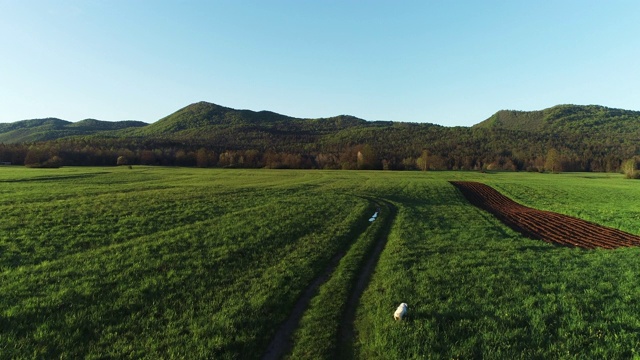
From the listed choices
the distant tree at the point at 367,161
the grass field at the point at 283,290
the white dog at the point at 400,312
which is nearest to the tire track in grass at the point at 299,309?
the grass field at the point at 283,290

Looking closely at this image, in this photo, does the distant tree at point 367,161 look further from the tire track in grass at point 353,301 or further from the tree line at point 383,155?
the tire track in grass at point 353,301

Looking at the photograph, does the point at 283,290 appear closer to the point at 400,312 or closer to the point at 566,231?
the point at 400,312

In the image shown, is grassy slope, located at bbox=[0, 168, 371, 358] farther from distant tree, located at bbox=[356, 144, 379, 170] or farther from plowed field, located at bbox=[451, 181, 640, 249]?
distant tree, located at bbox=[356, 144, 379, 170]

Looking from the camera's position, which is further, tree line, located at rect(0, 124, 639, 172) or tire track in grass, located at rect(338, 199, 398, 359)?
tree line, located at rect(0, 124, 639, 172)

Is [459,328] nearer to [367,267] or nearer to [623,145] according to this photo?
[367,267]

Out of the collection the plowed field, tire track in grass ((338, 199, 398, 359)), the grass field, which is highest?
the grass field

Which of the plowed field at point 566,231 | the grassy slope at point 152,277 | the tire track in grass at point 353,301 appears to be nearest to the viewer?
the grassy slope at point 152,277

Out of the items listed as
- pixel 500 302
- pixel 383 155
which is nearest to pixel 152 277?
pixel 500 302

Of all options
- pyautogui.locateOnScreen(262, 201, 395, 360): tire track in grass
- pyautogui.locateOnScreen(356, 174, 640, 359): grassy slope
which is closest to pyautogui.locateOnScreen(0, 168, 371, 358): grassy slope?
pyautogui.locateOnScreen(262, 201, 395, 360): tire track in grass
